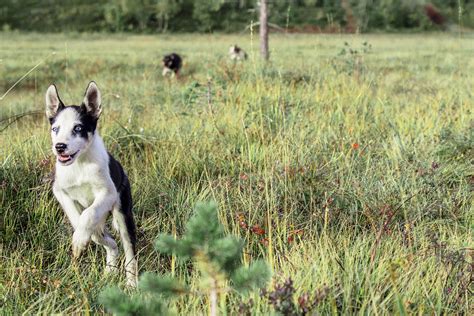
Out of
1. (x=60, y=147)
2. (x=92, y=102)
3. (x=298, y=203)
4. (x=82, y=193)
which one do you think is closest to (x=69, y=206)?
(x=82, y=193)

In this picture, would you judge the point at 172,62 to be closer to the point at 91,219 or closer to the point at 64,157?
the point at 64,157

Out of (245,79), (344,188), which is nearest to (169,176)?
(344,188)

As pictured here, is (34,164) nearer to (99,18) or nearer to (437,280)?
(437,280)

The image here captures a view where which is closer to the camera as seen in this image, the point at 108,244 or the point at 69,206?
the point at 69,206

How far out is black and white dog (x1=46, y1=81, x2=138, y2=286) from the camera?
3.10m

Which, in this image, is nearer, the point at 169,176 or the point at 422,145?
the point at 169,176

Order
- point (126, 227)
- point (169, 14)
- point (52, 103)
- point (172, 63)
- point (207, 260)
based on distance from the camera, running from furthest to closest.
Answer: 1. point (169, 14)
2. point (172, 63)
3. point (52, 103)
4. point (126, 227)
5. point (207, 260)

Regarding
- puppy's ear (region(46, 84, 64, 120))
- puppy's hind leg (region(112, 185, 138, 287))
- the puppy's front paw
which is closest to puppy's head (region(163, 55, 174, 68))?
puppy's ear (region(46, 84, 64, 120))

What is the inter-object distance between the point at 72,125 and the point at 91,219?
573mm

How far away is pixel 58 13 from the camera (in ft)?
243

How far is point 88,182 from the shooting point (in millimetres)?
3234

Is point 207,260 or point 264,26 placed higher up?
point 264,26

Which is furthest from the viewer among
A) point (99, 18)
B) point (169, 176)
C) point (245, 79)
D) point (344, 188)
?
point (99, 18)

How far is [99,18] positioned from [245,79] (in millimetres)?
76556
